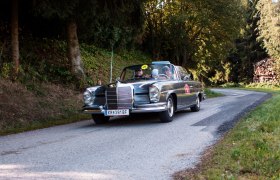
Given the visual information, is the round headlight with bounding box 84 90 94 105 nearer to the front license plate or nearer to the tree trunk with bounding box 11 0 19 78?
the front license plate

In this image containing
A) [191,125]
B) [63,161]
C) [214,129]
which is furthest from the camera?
[191,125]

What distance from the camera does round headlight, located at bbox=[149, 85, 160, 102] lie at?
10859mm

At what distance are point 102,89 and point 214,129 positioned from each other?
3.46 metres

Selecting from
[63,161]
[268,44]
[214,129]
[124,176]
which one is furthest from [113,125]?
[268,44]

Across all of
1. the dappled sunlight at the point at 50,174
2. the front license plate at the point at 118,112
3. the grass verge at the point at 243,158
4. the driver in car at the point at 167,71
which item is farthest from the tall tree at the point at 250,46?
the dappled sunlight at the point at 50,174

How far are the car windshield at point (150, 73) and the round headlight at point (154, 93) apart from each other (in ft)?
4.71

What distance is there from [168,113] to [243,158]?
5560 millimetres

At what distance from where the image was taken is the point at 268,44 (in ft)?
166

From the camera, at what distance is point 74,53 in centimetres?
1656

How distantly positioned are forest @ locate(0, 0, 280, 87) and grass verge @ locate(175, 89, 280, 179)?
321 inches

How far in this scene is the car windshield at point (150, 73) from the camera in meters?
12.5

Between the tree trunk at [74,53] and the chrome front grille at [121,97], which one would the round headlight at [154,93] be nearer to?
the chrome front grille at [121,97]

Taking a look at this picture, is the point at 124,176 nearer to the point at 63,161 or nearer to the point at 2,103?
the point at 63,161

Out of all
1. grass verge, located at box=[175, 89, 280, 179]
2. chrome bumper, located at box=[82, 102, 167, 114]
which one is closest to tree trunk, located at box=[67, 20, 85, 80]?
chrome bumper, located at box=[82, 102, 167, 114]
